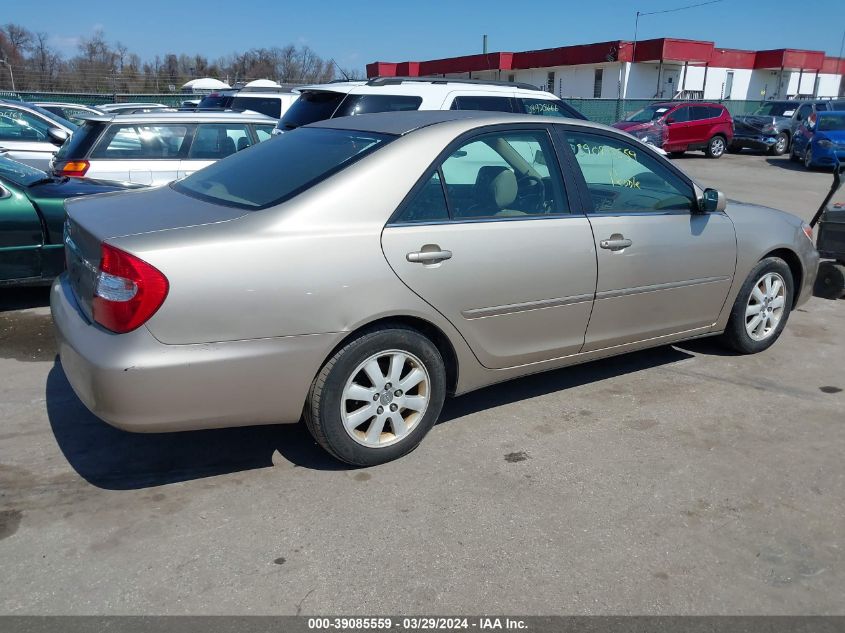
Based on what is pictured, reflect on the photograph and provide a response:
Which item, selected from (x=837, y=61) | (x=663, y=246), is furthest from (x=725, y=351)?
(x=837, y=61)

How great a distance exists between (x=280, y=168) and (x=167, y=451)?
158cm

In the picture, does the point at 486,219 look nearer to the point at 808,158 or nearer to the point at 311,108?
the point at 311,108

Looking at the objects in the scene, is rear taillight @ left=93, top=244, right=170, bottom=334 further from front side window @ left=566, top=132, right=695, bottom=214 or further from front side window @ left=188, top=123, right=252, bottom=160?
front side window @ left=188, top=123, right=252, bottom=160

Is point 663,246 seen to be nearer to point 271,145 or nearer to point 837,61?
point 271,145

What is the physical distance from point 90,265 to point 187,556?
1359 mm

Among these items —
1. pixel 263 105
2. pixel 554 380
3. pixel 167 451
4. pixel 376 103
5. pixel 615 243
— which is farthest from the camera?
pixel 263 105

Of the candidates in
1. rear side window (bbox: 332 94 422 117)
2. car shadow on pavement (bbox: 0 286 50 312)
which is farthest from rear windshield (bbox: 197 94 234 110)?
car shadow on pavement (bbox: 0 286 50 312)

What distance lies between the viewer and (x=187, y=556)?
295 centimetres

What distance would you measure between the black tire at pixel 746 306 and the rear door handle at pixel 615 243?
1262mm

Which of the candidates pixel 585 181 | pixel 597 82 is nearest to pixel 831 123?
pixel 585 181

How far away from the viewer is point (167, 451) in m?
3.84

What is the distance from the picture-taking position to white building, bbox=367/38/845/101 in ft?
139

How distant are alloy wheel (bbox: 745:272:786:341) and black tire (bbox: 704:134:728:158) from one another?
19.2 metres

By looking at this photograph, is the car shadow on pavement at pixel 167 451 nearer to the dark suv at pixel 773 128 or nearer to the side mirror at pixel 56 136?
the side mirror at pixel 56 136
